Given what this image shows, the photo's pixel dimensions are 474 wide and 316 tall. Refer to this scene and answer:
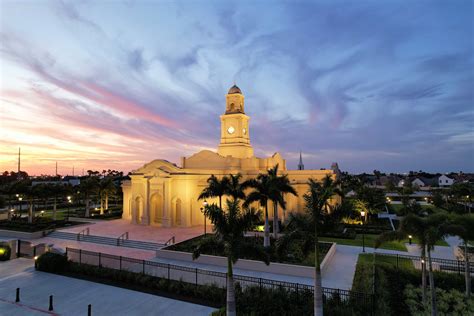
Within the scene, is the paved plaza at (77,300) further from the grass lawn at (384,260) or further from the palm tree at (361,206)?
the palm tree at (361,206)

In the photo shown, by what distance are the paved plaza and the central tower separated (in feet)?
89.5

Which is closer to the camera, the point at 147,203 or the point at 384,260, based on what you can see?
the point at 384,260

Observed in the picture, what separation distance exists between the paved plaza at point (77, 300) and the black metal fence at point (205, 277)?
2.15 meters

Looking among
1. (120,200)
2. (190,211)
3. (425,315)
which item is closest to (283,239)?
(425,315)

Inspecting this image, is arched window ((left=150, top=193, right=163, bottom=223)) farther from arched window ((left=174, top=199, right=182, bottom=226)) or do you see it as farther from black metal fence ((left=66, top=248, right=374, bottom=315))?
black metal fence ((left=66, top=248, right=374, bottom=315))

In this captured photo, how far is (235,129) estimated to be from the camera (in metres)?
42.5

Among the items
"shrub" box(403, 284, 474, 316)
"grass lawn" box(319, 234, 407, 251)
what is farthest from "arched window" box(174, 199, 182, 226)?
"shrub" box(403, 284, 474, 316)

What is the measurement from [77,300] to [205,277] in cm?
744

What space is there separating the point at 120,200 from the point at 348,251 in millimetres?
52741

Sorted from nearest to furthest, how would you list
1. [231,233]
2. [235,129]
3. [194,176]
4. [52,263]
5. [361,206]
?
[231,233] → [52,263] → [361,206] → [194,176] → [235,129]

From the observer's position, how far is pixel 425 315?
1398 cm

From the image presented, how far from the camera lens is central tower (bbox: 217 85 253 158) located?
42031 millimetres

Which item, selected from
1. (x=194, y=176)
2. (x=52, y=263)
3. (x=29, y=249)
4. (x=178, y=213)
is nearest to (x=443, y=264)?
(x=194, y=176)

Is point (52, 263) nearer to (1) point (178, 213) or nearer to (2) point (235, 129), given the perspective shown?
(1) point (178, 213)
